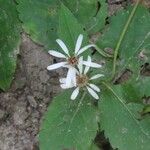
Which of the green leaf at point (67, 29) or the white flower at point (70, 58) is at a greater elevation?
the green leaf at point (67, 29)

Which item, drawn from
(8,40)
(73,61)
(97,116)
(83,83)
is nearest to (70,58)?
(73,61)

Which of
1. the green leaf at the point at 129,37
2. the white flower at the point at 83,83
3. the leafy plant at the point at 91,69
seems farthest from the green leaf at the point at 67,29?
the green leaf at the point at 129,37

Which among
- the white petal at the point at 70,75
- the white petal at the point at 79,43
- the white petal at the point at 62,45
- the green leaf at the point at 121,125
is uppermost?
the white petal at the point at 62,45

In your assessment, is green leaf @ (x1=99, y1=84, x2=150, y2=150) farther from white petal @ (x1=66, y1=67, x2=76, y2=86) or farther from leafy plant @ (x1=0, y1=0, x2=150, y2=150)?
white petal @ (x1=66, y1=67, x2=76, y2=86)

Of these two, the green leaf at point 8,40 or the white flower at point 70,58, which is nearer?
the white flower at point 70,58

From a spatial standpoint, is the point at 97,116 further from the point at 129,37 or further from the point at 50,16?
the point at 50,16

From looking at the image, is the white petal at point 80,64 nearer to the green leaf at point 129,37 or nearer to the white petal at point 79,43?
the white petal at point 79,43

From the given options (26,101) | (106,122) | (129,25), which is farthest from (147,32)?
(26,101)
